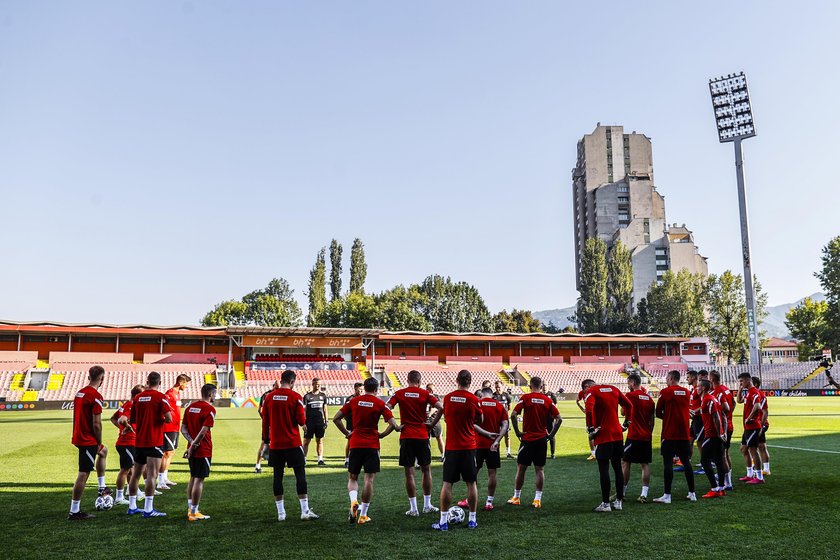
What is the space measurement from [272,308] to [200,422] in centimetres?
8436

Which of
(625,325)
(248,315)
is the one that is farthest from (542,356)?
(248,315)

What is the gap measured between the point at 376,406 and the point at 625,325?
80.8 metres

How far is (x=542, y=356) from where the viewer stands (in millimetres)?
65938

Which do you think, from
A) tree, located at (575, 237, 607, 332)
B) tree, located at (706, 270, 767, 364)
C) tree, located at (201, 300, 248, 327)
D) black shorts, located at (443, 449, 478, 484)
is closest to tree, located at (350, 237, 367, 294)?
tree, located at (201, 300, 248, 327)

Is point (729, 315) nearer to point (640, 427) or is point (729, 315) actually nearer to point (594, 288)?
point (594, 288)

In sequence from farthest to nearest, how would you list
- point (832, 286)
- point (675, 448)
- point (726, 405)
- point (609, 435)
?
point (832, 286) < point (726, 405) < point (675, 448) < point (609, 435)

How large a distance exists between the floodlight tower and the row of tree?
27.1 metres

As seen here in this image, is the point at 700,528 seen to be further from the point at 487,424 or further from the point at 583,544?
the point at 487,424

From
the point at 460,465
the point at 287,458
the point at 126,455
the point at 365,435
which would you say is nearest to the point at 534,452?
the point at 460,465

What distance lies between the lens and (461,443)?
852cm

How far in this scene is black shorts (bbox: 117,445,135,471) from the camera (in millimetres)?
Answer: 9906

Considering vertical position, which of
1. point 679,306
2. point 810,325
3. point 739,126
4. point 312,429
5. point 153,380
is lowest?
point 312,429

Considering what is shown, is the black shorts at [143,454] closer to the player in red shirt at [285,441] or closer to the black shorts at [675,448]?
the player in red shirt at [285,441]

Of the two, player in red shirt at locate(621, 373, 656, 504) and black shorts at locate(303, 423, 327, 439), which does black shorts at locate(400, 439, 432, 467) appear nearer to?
player in red shirt at locate(621, 373, 656, 504)
